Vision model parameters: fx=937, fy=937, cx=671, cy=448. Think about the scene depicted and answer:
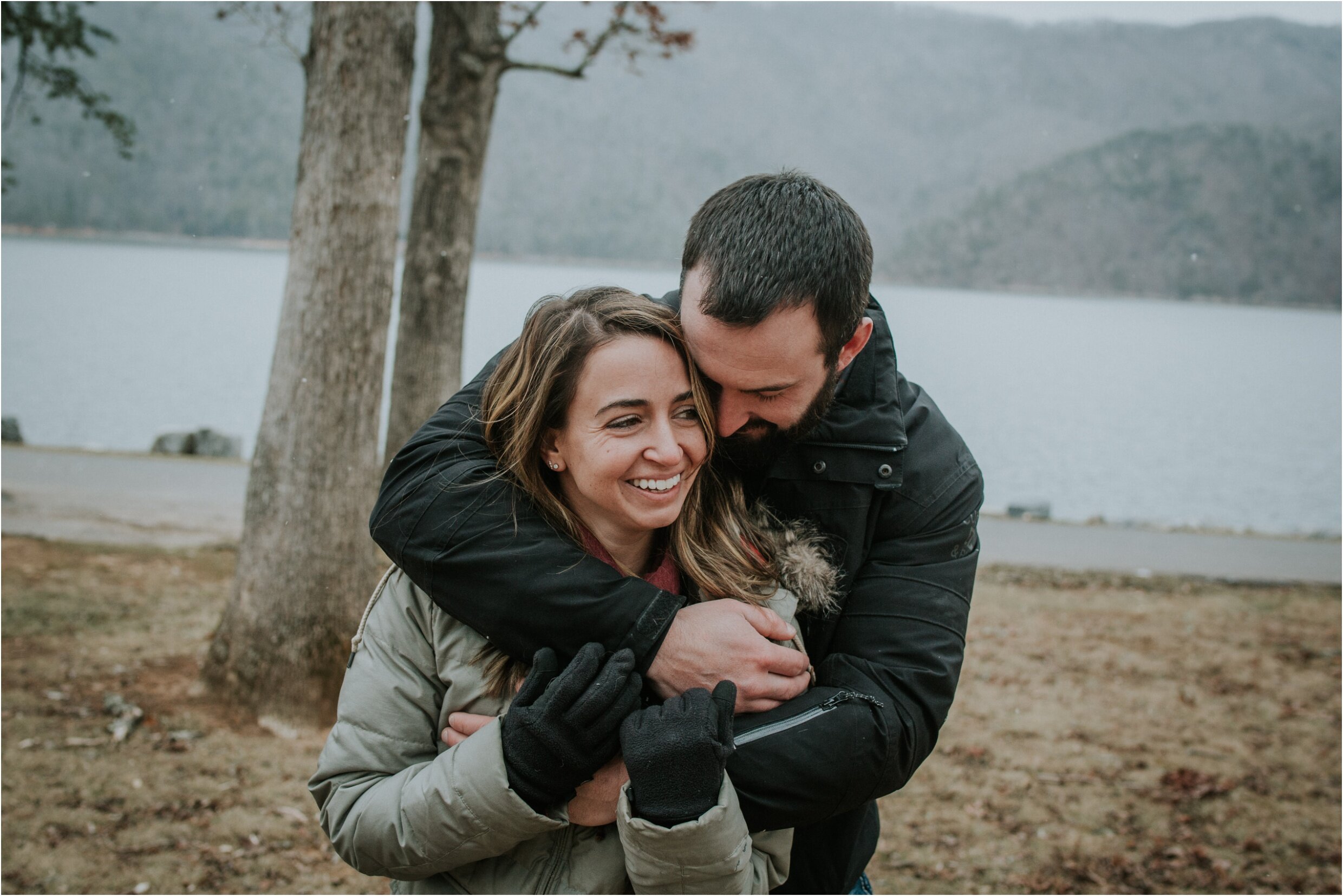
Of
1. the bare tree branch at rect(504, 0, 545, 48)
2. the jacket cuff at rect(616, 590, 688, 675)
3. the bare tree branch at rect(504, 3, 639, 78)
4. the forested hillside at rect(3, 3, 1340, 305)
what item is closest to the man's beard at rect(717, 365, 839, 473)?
the jacket cuff at rect(616, 590, 688, 675)

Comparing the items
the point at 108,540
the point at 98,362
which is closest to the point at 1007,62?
the point at 98,362

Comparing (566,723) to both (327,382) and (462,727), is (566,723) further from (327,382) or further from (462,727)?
(327,382)

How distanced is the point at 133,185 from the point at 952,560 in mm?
109759

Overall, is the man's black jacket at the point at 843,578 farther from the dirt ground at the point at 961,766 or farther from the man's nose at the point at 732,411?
the dirt ground at the point at 961,766

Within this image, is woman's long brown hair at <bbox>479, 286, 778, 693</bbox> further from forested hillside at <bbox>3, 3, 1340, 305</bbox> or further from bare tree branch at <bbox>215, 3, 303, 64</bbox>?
forested hillside at <bbox>3, 3, 1340, 305</bbox>

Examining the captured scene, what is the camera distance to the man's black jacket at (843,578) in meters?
1.86

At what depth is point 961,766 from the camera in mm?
5398

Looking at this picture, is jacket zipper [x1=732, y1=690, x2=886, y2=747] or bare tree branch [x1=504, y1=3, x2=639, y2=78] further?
bare tree branch [x1=504, y1=3, x2=639, y2=78]

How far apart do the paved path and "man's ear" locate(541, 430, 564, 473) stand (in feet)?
25.2

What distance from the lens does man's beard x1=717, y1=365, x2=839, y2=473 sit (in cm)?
218

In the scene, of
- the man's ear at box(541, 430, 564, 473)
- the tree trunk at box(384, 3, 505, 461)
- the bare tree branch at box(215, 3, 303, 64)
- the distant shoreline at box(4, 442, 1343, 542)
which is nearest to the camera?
the man's ear at box(541, 430, 564, 473)

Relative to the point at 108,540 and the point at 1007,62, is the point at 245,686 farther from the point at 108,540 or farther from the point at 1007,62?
the point at 1007,62

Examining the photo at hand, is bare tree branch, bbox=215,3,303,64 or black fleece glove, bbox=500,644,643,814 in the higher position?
bare tree branch, bbox=215,3,303,64

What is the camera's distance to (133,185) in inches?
3691
